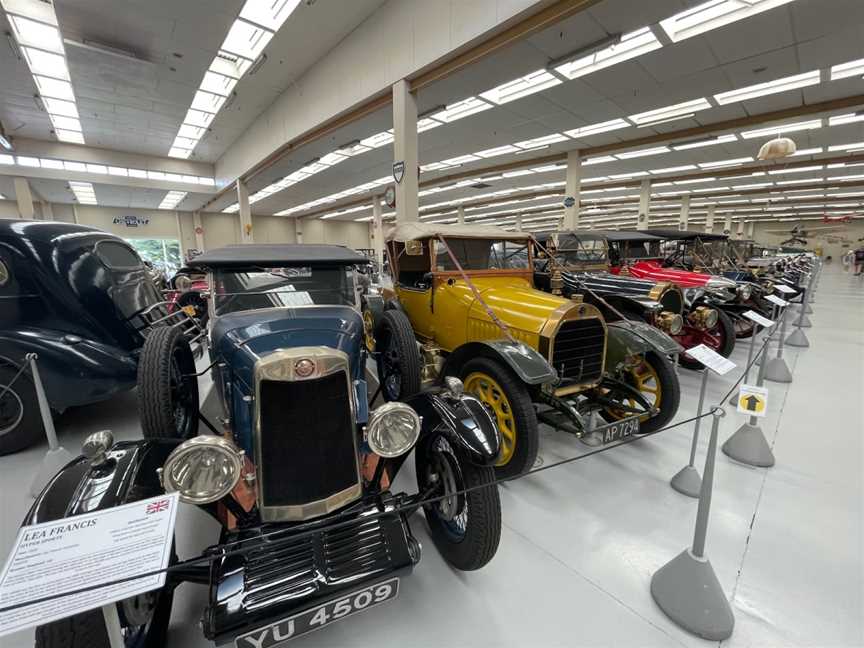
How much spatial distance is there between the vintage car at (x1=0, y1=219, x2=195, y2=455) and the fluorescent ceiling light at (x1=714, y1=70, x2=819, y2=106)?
10.9m

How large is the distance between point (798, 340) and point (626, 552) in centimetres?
674

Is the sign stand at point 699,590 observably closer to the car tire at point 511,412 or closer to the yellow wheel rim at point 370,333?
the car tire at point 511,412

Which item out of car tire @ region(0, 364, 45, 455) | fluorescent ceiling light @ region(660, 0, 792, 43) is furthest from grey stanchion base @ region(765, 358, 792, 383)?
car tire @ region(0, 364, 45, 455)

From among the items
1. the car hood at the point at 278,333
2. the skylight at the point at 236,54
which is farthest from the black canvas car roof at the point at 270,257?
the skylight at the point at 236,54

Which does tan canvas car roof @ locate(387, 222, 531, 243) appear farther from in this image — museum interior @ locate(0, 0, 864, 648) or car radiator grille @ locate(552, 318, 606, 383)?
car radiator grille @ locate(552, 318, 606, 383)

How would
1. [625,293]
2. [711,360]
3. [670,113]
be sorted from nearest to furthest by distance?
[711,360] → [625,293] → [670,113]

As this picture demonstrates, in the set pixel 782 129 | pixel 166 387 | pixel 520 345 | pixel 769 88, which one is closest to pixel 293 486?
pixel 166 387

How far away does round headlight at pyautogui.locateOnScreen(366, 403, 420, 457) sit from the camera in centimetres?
163

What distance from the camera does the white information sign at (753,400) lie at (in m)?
2.13

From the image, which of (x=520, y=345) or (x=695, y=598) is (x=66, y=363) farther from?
(x=695, y=598)

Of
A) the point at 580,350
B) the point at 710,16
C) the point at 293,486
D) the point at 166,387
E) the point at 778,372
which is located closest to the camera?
the point at 293,486

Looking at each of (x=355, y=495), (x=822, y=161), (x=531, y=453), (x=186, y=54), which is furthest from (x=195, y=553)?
(x=822, y=161)

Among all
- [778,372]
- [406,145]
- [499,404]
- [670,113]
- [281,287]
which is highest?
[670,113]

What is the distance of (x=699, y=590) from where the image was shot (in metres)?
1.62
